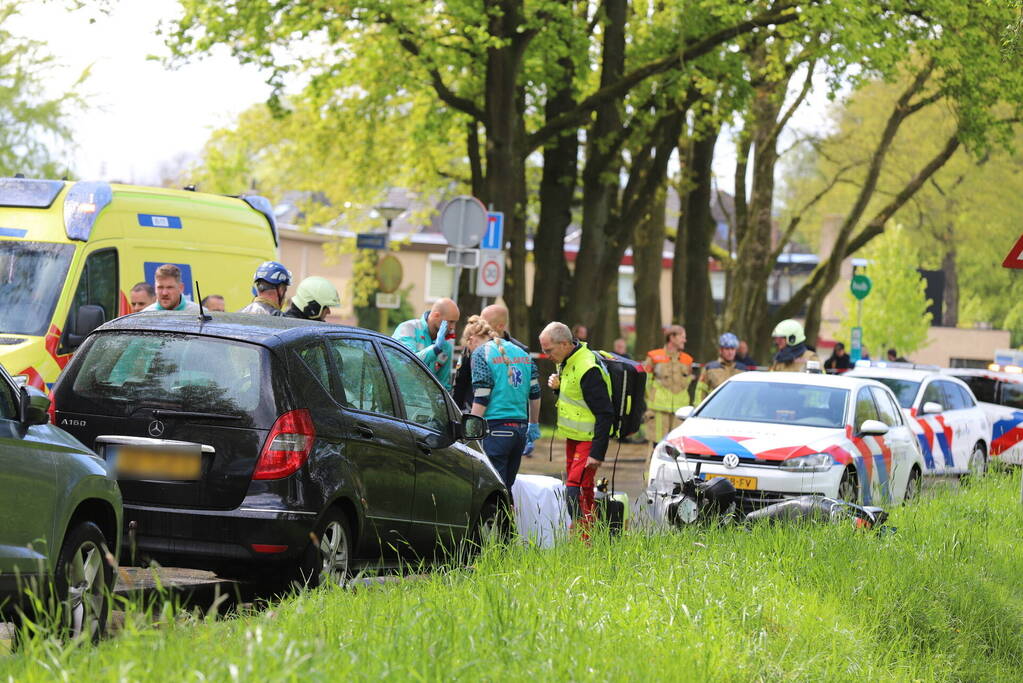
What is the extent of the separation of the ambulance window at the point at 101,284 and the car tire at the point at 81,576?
532cm

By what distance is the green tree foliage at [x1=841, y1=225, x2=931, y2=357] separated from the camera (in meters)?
75.6

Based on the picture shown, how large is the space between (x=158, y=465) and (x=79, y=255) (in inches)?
183

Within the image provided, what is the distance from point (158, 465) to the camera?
A: 8.15 meters

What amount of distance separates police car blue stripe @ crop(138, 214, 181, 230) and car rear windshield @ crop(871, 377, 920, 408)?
8847 mm

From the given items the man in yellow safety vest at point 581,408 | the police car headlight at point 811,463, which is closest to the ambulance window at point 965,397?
the police car headlight at point 811,463

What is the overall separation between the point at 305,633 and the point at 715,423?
8607mm

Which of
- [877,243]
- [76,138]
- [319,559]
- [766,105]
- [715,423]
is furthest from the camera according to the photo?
[877,243]

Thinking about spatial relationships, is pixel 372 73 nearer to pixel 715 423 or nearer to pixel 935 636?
pixel 715 423

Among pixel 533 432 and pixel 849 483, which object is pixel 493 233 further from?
pixel 849 483

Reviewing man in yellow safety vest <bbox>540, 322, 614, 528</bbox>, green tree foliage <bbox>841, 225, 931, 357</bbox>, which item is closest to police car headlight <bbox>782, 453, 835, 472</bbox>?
man in yellow safety vest <bbox>540, 322, 614, 528</bbox>

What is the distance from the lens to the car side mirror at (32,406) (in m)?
6.78

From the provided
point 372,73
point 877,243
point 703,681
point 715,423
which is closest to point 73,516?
point 703,681

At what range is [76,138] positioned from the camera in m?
39.8

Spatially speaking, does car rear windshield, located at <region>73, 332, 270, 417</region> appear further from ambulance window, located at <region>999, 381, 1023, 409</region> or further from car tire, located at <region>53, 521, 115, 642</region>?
ambulance window, located at <region>999, 381, 1023, 409</region>
